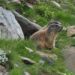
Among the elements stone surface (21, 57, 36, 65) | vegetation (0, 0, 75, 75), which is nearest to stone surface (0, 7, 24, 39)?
vegetation (0, 0, 75, 75)

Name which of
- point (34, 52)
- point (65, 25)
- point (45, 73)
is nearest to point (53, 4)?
point (65, 25)

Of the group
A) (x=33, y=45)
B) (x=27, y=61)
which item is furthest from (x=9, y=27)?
(x=27, y=61)

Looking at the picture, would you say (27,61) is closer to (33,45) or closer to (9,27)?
(33,45)

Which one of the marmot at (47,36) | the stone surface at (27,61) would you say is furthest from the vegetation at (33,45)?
the marmot at (47,36)

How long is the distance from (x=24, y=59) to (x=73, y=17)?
8.02 m

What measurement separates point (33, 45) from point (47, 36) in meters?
0.78

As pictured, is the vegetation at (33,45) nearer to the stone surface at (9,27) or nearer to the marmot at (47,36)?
the marmot at (47,36)

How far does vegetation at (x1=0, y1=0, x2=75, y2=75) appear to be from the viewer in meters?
13.0

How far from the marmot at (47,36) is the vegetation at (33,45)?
0.28 m

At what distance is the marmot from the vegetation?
0.28 metres

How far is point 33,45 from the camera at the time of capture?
15.2 meters

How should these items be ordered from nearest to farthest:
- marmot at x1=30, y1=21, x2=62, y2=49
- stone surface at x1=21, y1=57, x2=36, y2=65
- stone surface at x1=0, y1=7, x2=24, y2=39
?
stone surface at x1=21, y1=57, x2=36, y2=65
stone surface at x1=0, y1=7, x2=24, y2=39
marmot at x1=30, y1=21, x2=62, y2=49

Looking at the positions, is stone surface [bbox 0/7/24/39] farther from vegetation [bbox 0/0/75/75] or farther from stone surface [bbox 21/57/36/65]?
stone surface [bbox 21/57/36/65]

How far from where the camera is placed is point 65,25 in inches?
794
